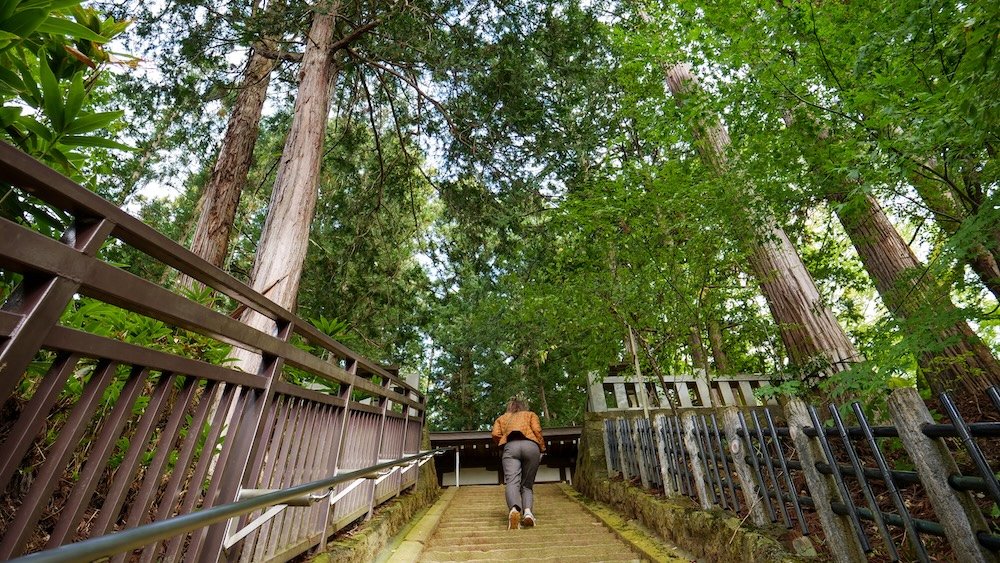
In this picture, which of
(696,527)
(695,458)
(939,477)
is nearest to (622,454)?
(695,458)

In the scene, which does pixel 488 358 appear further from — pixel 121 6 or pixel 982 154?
pixel 982 154

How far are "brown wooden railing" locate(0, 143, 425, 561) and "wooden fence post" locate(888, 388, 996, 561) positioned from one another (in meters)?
2.67

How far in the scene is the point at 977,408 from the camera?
12.2 feet

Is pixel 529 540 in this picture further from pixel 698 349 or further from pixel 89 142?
pixel 89 142

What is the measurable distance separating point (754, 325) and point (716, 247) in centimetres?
173

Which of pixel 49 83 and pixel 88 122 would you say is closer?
pixel 49 83

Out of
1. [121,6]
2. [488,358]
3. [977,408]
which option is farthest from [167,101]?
[488,358]

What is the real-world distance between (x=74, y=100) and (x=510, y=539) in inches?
176

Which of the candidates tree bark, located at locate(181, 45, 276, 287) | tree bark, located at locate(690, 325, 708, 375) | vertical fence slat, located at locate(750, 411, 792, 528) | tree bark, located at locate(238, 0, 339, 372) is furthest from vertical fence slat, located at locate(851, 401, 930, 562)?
tree bark, located at locate(181, 45, 276, 287)

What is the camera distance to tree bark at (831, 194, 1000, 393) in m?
2.97

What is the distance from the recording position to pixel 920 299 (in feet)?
12.2

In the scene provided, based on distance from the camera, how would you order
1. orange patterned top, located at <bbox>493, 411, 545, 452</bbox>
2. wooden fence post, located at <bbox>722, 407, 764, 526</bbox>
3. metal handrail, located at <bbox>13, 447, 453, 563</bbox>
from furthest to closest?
orange patterned top, located at <bbox>493, 411, 545, 452</bbox>, wooden fence post, located at <bbox>722, 407, 764, 526</bbox>, metal handrail, located at <bbox>13, 447, 453, 563</bbox>

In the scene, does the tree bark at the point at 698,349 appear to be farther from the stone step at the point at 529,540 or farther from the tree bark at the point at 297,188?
the tree bark at the point at 297,188

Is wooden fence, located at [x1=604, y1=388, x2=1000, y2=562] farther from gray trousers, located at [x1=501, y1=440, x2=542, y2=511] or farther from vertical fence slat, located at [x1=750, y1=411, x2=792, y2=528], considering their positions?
gray trousers, located at [x1=501, y1=440, x2=542, y2=511]
